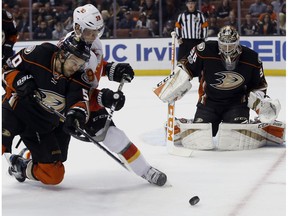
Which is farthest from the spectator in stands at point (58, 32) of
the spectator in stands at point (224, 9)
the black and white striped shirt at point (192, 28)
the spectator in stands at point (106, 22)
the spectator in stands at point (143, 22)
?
the black and white striped shirt at point (192, 28)

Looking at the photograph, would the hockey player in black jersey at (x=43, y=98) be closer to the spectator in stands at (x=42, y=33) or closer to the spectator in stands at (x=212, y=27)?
the spectator in stands at (x=212, y=27)

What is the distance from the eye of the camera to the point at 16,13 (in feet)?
34.3

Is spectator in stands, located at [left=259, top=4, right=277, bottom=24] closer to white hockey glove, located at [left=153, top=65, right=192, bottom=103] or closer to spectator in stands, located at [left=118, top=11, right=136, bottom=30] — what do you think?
spectator in stands, located at [left=118, top=11, right=136, bottom=30]

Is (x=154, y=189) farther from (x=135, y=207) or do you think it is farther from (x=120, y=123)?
(x=120, y=123)

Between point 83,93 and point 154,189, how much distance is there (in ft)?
1.93

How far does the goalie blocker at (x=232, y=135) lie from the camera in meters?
4.80

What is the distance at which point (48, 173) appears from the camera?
377 centimetres

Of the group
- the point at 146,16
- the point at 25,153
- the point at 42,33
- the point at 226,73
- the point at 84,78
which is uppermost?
the point at 84,78

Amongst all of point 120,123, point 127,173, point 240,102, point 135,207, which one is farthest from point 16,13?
point 135,207

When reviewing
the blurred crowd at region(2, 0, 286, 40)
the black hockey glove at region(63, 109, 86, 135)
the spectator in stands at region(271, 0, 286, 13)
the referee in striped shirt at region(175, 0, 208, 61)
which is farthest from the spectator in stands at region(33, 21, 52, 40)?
the black hockey glove at region(63, 109, 86, 135)

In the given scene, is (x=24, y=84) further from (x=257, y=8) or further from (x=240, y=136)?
(x=257, y=8)

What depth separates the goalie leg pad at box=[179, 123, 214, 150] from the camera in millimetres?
4812

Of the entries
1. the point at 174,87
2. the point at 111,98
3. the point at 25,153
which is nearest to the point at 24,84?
the point at 111,98

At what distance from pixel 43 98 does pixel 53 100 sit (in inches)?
2.0
